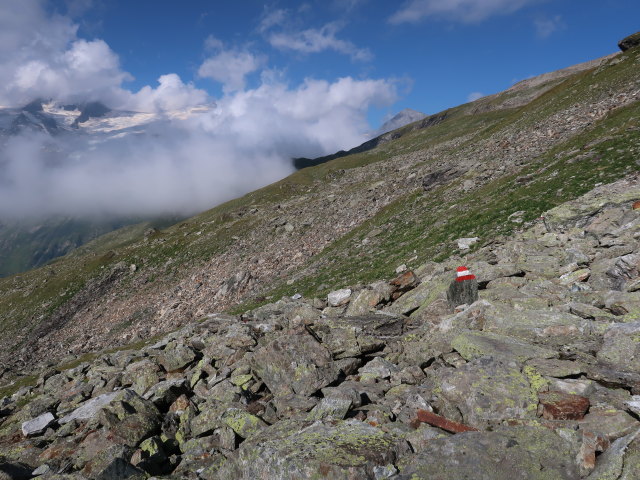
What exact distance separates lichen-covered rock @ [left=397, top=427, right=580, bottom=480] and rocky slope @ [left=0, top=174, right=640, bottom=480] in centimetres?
3

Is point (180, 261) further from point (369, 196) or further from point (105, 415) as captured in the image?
point (105, 415)

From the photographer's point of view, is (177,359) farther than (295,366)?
Yes

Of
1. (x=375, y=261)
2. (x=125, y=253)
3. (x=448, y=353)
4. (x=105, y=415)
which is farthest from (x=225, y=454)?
(x=125, y=253)

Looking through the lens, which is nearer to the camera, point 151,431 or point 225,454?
point 225,454

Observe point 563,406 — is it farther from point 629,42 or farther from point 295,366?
point 629,42

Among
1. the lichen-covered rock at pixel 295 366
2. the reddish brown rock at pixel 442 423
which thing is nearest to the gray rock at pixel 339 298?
the lichen-covered rock at pixel 295 366

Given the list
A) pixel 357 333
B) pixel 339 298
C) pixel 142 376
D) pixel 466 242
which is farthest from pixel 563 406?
pixel 466 242

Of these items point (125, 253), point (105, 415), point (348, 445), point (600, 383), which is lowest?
point (600, 383)

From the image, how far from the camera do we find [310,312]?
19.1 meters

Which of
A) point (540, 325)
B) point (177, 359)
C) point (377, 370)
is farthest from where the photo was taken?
point (177, 359)

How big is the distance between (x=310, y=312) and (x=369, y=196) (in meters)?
42.4

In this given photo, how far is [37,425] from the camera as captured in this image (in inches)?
555

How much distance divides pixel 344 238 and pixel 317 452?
38196mm

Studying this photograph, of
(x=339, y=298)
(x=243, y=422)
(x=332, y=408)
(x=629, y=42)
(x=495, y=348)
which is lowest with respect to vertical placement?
(x=495, y=348)
